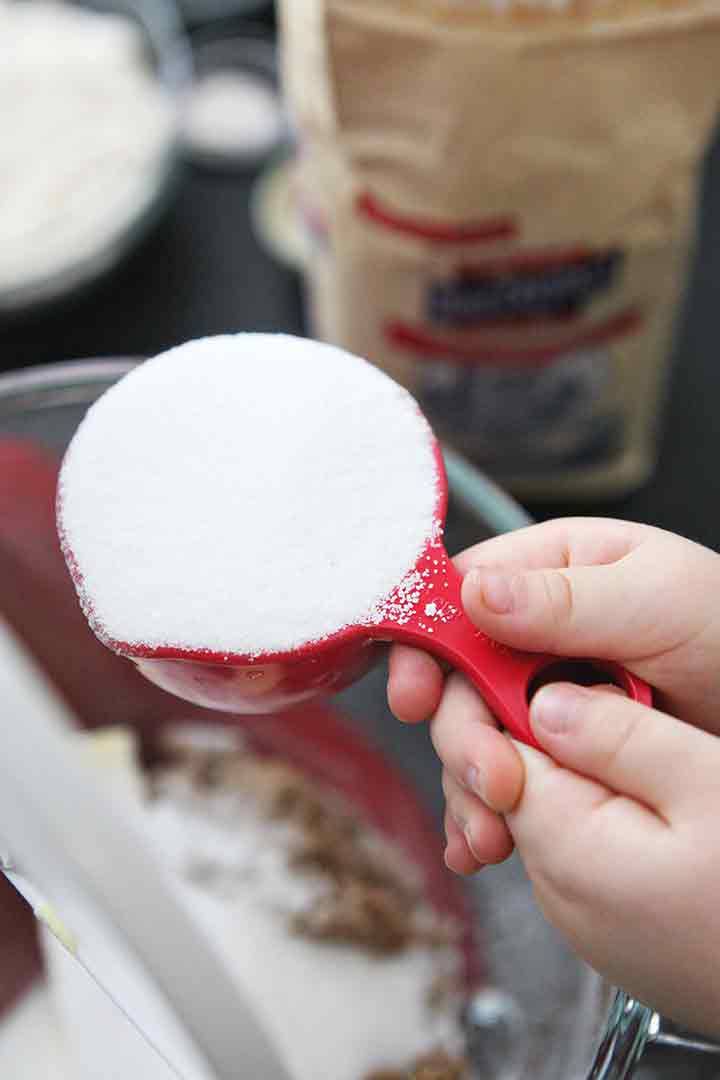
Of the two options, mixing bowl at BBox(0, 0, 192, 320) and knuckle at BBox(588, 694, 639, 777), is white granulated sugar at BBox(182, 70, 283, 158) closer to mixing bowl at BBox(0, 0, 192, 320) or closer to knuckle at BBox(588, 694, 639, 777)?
mixing bowl at BBox(0, 0, 192, 320)

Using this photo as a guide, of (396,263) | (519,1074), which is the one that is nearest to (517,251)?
(396,263)

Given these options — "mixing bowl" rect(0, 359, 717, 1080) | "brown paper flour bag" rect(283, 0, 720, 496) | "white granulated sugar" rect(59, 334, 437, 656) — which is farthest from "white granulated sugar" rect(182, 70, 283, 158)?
"white granulated sugar" rect(59, 334, 437, 656)

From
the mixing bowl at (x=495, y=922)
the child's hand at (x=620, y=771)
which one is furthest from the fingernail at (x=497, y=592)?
the mixing bowl at (x=495, y=922)

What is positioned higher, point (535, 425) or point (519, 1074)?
point (535, 425)

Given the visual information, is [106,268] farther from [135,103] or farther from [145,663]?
[145,663]

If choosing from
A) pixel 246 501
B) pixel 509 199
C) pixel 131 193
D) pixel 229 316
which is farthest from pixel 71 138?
pixel 246 501

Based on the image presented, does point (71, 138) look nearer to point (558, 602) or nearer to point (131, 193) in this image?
point (131, 193)

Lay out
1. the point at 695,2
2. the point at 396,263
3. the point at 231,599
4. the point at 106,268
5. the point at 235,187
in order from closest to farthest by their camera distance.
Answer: the point at 231,599 < the point at 695,2 < the point at 396,263 < the point at 106,268 < the point at 235,187

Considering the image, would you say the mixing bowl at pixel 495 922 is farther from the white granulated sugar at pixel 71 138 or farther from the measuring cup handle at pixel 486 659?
the white granulated sugar at pixel 71 138
